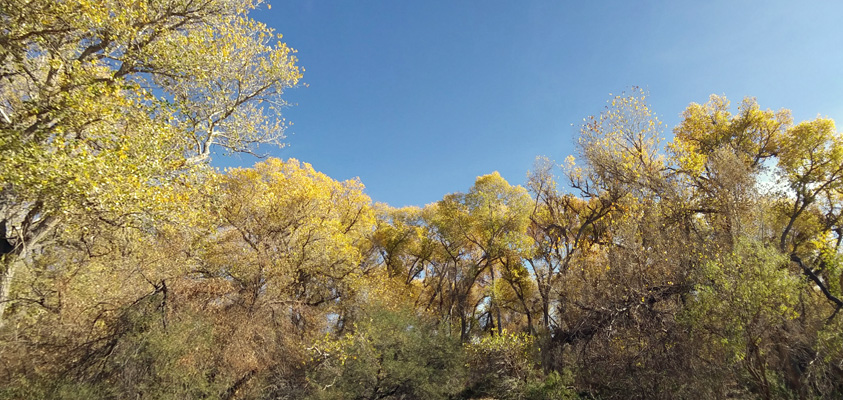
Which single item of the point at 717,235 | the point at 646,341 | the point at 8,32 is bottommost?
the point at 646,341

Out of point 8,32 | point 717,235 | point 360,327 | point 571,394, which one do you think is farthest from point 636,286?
point 8,32

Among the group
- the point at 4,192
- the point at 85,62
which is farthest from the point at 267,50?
the point at 4,192

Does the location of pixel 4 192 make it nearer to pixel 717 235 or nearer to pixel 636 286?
pixel 636 286

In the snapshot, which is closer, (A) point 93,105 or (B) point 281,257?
(A) point 93,105

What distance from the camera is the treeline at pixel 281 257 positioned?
5.89 metres

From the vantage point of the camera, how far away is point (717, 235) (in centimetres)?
816

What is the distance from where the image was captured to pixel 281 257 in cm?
1328

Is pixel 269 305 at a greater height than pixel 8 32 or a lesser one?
lesser

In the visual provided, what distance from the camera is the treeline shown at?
589 cm

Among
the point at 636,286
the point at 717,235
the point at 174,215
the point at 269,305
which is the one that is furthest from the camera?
the point at 269,305

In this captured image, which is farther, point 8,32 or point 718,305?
point 718,305

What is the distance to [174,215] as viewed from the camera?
249 inches

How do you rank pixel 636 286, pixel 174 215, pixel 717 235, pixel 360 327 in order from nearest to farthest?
pixel 174 215, pixel 717 235, pixel 636 286, pixel 360 327

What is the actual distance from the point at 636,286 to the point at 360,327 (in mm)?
9940
